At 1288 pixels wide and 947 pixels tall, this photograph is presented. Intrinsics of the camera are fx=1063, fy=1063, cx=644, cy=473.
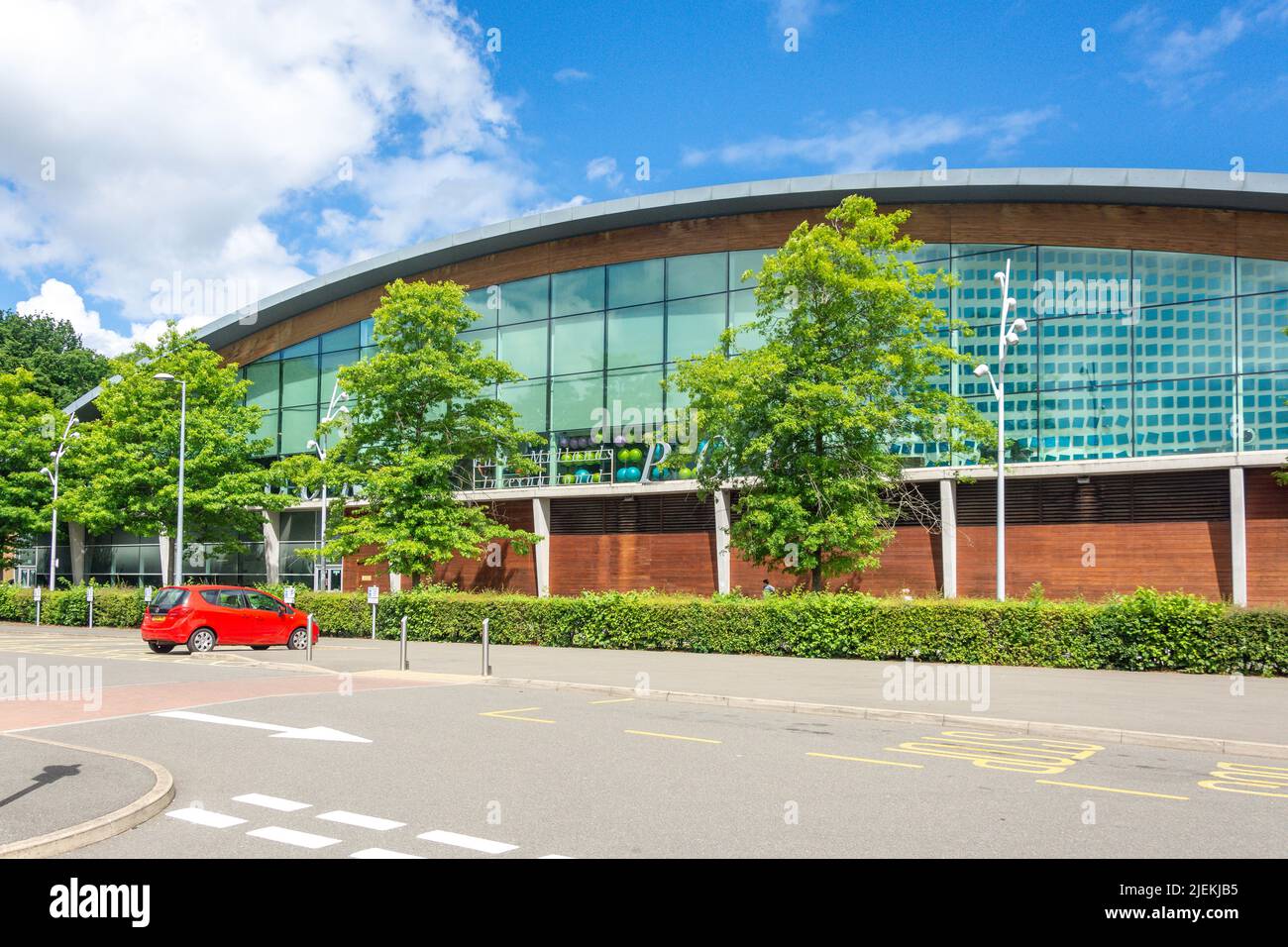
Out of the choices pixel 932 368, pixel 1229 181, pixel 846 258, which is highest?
pixel 1229 181

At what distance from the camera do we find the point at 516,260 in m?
43.0

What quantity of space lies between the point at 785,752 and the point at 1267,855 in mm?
4918

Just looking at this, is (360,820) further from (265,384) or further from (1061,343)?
(265,384)

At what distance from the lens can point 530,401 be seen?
41.8 meters

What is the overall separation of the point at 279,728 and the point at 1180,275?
30045 millimetres

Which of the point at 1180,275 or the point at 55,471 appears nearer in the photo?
the point at 1180,275

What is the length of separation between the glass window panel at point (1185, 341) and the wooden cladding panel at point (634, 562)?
1491 cm

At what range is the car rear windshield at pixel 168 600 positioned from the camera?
25.6 m

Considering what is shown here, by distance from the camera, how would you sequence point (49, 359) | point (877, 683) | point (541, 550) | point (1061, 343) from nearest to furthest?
1. point (877, 683)
2. point (1061, 343)
3. point (541, 550)
4. point (49, 359)

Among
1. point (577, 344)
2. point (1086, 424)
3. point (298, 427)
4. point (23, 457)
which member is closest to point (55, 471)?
point (23, 457)

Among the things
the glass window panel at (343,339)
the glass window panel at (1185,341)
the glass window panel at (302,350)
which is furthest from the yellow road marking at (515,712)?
the glass window panel at (302,350)

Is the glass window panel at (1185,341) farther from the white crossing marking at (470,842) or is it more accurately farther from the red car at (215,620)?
the white crossing marking at (470,842)
